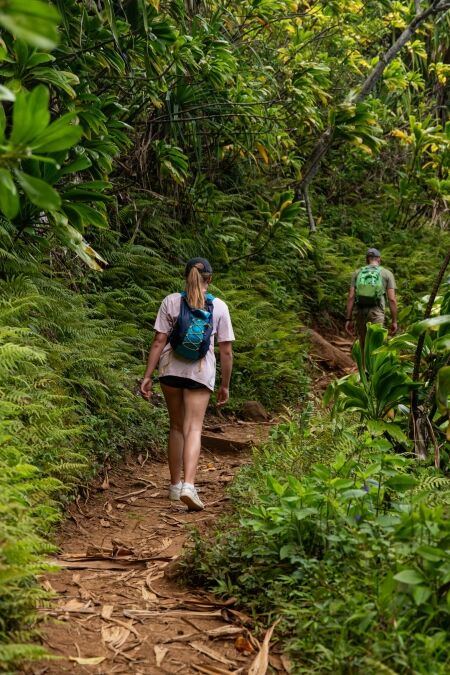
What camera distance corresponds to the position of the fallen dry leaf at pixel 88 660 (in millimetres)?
3013

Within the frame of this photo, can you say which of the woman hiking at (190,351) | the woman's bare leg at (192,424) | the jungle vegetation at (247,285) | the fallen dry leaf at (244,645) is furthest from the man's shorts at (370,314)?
the fallen dry leaf at (244,645)

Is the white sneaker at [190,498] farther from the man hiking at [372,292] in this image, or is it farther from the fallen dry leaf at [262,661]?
the man hiking at [372,292]

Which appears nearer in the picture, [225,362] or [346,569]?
[346,569]

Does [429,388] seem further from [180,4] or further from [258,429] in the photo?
[180,4]

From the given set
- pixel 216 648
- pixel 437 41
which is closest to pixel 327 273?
pixel 437 41

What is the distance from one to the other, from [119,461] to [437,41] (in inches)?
544

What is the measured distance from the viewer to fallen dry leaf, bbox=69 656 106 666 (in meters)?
3.01

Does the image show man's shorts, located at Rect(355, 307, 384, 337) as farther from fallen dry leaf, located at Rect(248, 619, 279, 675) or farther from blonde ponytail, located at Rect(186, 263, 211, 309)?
fallen dry leaf, located at Rect(248, 619, 279, 675)

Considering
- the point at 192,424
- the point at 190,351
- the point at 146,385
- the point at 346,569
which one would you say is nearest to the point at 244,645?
the point at 346,569

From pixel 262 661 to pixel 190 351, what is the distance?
2.86 meters

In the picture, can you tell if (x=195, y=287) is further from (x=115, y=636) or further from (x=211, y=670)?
(x=211, y=670)

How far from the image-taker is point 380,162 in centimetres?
1744

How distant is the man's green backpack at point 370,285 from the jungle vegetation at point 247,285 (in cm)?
129

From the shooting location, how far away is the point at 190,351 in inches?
222
